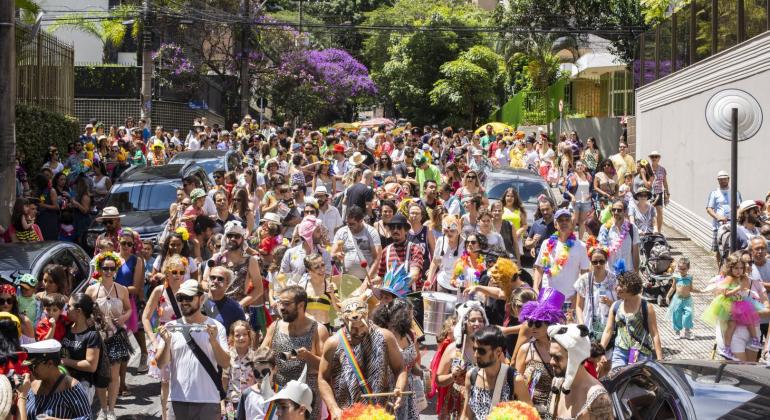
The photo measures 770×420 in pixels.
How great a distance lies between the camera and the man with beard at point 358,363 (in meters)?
7.50

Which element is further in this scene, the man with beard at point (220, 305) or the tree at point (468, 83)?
the tree at point (468, 83)

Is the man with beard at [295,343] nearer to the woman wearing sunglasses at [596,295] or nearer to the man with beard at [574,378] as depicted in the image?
the man with beard at [574,378]

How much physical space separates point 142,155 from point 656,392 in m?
21.8

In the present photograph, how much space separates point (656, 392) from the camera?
245 inches

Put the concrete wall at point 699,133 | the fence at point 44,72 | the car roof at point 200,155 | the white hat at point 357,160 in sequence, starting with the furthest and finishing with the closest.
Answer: the car roof at point 200,155
the fence at point 44,72
the white hat at point 357,160
the concrete wall at point 699,133

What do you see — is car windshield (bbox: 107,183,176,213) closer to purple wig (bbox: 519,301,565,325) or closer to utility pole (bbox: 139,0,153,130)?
purple wig (bbox: 519,301,565,325)

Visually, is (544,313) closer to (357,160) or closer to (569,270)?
(569,270)

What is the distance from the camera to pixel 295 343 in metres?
8.06

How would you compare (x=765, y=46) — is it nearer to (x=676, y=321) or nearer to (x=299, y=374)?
(x=676, y=321)

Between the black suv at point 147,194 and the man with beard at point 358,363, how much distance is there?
10.6 m

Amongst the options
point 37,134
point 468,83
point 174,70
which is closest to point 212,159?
point 37,134

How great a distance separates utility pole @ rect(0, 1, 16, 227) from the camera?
1622 centimetres

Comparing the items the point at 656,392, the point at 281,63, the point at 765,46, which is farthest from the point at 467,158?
the point at 281,63

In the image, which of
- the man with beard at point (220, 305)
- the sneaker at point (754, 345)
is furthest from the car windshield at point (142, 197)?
the sneaker at point (754, 345)
